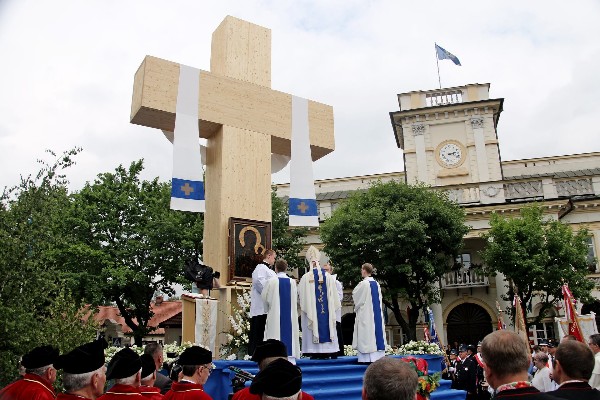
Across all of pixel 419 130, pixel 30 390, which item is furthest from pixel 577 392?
pixel 419 130

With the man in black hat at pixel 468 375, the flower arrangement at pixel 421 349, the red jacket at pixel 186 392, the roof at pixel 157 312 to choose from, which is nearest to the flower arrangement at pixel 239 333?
the flower arrangement at pixel 421 349

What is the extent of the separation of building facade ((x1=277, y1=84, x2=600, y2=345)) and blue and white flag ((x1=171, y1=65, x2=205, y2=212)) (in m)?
18.5

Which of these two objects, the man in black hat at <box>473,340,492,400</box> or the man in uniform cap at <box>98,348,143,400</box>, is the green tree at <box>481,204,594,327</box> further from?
the man in uniform cap at <box>98,348,143,400</box>

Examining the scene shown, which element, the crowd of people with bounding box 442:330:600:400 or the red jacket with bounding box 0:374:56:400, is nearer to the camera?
Answer: the crowd of people with bounding box 442:330:600:400

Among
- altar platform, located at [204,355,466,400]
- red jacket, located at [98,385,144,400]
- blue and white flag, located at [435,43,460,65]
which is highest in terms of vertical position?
blue and white flag, located at [435,43,460,65]

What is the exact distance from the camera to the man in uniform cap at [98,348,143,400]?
4145 millimetres

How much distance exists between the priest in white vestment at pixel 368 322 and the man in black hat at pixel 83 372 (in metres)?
6.26

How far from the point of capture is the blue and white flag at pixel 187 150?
422 inches

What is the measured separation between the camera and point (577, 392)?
3797 millimetres

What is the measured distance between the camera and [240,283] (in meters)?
10.6

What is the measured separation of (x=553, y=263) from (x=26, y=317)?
2185 centimetres

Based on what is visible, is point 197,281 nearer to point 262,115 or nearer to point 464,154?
point 262,115

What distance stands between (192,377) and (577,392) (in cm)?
292

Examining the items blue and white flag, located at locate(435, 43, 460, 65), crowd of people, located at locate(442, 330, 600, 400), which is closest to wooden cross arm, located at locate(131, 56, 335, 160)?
crowd of people, located at locate(442, 330, 600, 400)
